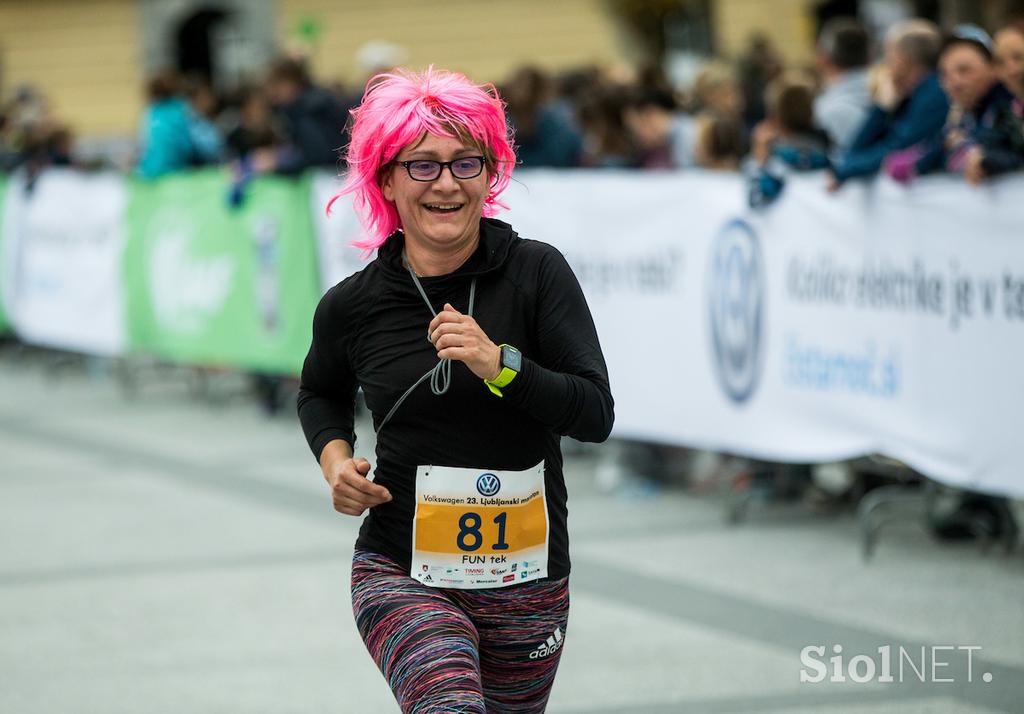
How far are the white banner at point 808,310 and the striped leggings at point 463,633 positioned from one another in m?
2.97

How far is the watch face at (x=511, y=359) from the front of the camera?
335 centimetres

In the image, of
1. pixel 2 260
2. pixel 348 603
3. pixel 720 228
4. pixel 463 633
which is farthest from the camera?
pixel 2 260

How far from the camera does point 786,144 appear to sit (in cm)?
855

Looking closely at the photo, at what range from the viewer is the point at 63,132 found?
16359 mm

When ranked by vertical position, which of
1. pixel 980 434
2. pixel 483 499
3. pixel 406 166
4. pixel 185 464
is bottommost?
pixel 185 464

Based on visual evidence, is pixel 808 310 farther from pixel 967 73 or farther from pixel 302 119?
pixel 302 119

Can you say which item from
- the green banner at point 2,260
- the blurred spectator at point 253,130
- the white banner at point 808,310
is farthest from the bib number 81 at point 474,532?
the green banner at point 2,260

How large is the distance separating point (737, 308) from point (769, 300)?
257 millimetres

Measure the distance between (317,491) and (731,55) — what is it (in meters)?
25.3

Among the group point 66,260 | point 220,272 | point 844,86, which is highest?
point 844,86


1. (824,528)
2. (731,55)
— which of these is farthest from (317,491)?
(731,55)

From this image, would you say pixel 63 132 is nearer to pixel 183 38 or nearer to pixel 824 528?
pixel 824 528

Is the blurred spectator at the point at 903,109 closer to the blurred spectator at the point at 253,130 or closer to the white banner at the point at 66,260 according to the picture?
the blurred spectator at the point at 253,130

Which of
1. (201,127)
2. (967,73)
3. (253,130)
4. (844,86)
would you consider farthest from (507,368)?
(201,127)
